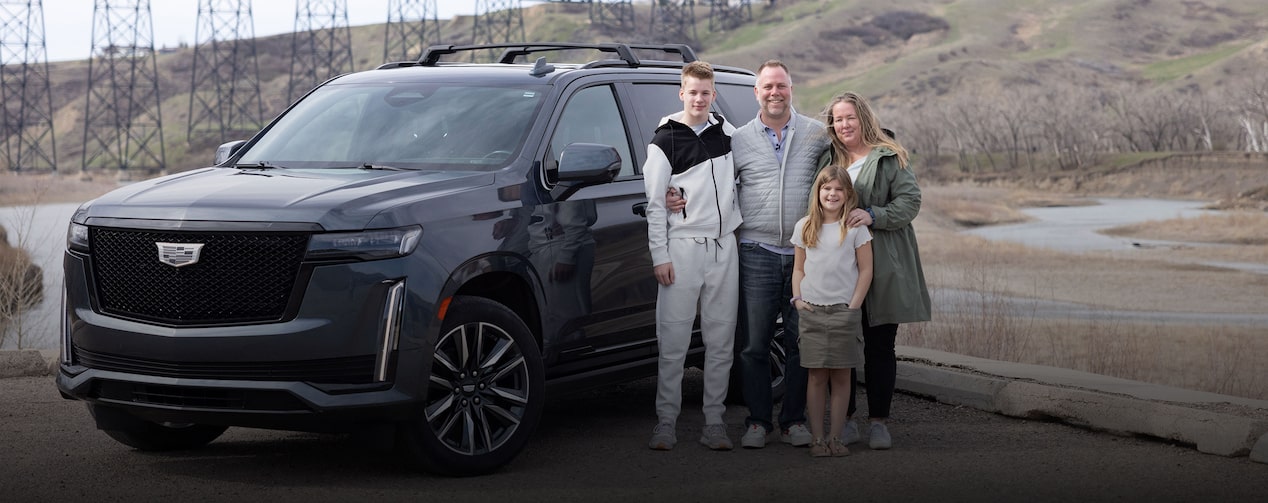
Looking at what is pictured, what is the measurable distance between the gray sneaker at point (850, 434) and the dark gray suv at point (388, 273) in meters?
1.13

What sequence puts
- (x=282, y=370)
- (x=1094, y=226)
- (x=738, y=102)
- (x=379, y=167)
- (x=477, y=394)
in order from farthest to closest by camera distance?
(x=1094, y=226) < (x=738, y=102) < (x=379, y=167) < (x=477, y=394) < (x=282, y=370)

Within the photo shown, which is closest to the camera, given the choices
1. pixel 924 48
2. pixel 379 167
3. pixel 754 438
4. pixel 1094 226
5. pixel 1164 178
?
pixel 379 167

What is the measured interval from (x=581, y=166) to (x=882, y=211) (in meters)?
1.54

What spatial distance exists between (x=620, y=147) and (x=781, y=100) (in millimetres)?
1045

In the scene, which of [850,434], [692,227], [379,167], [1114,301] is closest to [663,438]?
[850,434]

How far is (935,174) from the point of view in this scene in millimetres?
96625

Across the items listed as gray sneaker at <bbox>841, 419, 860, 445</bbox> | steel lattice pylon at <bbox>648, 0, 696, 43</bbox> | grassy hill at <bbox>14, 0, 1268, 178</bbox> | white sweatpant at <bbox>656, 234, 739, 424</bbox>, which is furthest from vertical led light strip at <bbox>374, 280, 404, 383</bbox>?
steel lattice pylon at <bbox>648, 0, 696, 43</bbox>

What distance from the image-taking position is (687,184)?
282 inches

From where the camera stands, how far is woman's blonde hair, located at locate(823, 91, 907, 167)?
7.32m

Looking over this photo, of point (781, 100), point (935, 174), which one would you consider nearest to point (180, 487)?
point (781, 100)

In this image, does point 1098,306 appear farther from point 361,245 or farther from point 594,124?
point 361,245

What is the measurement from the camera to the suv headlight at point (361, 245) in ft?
19.6

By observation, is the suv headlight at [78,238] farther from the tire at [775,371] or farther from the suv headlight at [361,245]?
the tire at [775,371]

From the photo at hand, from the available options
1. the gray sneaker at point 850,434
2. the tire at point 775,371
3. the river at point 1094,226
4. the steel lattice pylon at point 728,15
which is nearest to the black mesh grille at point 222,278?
the gray sneaker at point 850,434
